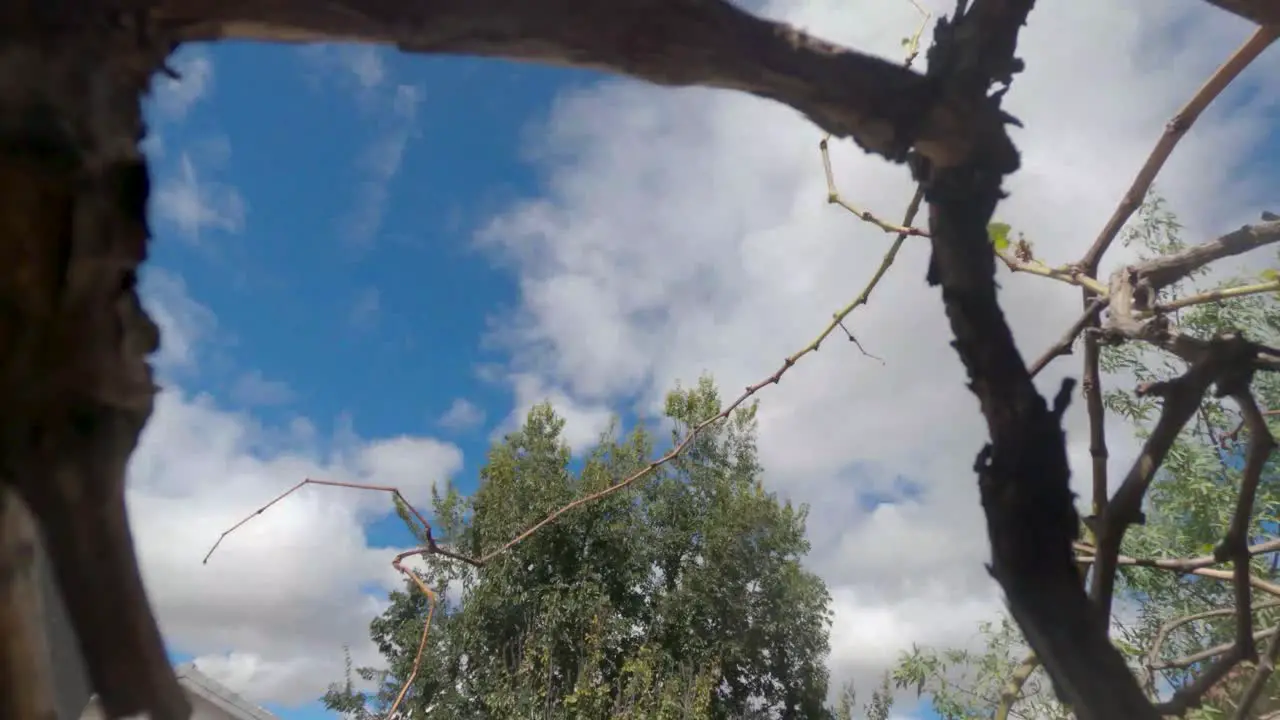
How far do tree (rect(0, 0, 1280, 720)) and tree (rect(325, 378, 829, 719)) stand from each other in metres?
8.71

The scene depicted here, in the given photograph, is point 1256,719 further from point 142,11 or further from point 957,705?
point 142,11

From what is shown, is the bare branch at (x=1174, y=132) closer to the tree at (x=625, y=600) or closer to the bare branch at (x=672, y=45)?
the bare branch at (x=672, y=45)

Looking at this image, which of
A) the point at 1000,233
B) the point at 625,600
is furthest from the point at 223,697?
the point at 625,600

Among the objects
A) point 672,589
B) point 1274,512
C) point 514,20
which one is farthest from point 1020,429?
point 672,589

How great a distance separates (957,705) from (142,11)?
2.27m

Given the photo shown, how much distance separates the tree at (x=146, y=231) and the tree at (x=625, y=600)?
28.6ft

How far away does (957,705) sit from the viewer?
2098mm

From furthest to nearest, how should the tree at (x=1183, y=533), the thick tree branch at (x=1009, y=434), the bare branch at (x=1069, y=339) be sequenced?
the tree at (x=1183, y=533), the bare branch at (x=1069, y=339), the thick tree branch at (x=1009, y=434)

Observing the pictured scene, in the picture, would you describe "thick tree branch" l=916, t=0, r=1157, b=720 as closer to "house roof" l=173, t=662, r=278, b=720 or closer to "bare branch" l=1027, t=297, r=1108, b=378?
"bare branch" l=1027, t=297, r=1108, b=378

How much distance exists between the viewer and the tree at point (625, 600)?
9648mm

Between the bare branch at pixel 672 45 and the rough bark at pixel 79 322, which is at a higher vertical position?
the bare branch at pixel 672 45

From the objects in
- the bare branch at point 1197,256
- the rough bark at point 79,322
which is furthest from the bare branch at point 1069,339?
the rough bark at point 79,322

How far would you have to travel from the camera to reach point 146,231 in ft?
1.00

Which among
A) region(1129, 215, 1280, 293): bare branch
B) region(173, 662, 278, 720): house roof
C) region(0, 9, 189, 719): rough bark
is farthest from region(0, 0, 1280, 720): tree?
region(173, 662, 278, 720): house roof
